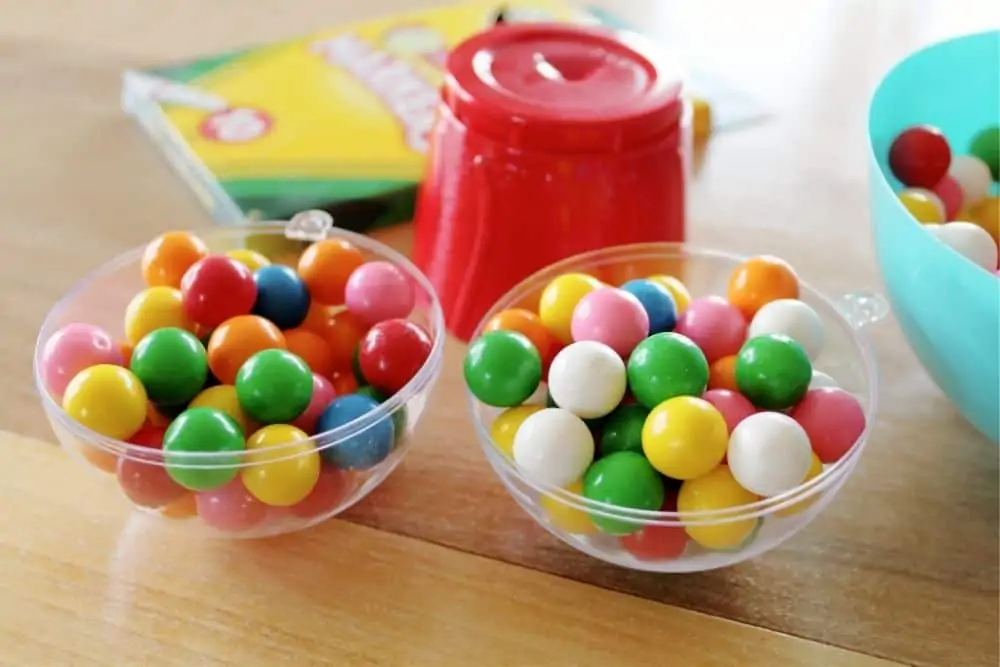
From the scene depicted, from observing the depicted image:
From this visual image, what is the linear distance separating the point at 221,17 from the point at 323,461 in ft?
2.07

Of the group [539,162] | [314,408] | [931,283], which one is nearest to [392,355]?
[314,408]

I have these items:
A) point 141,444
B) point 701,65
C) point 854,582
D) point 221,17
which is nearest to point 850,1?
point 701,65

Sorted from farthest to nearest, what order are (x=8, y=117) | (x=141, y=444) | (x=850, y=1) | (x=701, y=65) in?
(x=850, y=1) < (x=701, y=65) < (x=8, y=117) < (x=141, y=444)

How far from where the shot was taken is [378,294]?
2.01ft

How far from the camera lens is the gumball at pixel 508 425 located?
543mm

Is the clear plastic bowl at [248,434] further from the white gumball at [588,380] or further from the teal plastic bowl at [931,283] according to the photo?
the teal plastic bowl at [931,283]

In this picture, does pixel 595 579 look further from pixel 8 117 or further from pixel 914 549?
pixel 8 117

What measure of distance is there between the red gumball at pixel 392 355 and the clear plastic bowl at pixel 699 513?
0.12 feet

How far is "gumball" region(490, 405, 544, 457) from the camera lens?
1.78 feet

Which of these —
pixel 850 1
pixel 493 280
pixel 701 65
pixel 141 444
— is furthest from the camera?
pixel 850 1

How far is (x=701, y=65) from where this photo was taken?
0.98 m

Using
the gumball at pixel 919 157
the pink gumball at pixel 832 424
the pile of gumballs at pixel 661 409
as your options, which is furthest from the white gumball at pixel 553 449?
the gumball at pixel 919 157

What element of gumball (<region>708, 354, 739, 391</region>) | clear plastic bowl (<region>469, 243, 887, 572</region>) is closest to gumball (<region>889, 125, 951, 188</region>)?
clear plastic bowl (<region>469, 243, 887, 572</region>)

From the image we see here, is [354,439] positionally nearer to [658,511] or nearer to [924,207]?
[658,511]
